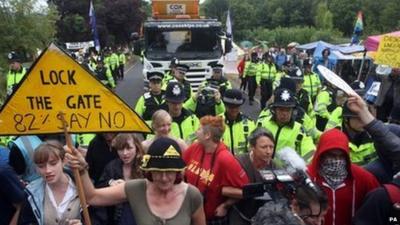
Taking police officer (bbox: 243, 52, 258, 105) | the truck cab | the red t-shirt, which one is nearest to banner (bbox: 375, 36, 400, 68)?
the red t-shirt

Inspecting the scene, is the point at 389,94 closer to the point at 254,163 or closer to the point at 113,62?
the point at 254,163

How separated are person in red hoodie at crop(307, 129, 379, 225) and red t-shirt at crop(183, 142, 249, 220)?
80 centimetres

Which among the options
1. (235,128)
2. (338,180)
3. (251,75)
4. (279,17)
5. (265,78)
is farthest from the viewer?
(279,17)

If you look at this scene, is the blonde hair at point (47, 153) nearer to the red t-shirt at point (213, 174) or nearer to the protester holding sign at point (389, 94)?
the red t-shirt at point (213, 174)

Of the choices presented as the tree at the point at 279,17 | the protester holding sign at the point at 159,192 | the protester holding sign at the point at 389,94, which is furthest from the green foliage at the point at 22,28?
the tree at the point at 279,17

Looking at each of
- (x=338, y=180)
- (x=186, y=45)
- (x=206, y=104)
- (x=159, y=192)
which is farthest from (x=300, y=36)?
(x=159, y=192)

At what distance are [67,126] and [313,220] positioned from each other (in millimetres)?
1745

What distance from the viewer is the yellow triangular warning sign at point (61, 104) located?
361 centimetres

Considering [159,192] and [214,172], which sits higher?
[159,192]

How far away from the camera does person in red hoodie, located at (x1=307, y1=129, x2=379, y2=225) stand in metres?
3.57

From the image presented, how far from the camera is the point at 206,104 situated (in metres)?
8.30

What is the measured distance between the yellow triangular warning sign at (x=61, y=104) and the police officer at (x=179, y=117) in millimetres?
2749

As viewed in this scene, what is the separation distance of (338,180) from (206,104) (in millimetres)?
4804

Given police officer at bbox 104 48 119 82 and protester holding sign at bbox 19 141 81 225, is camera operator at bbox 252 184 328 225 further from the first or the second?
police officer at bbox 104 48 119 82
